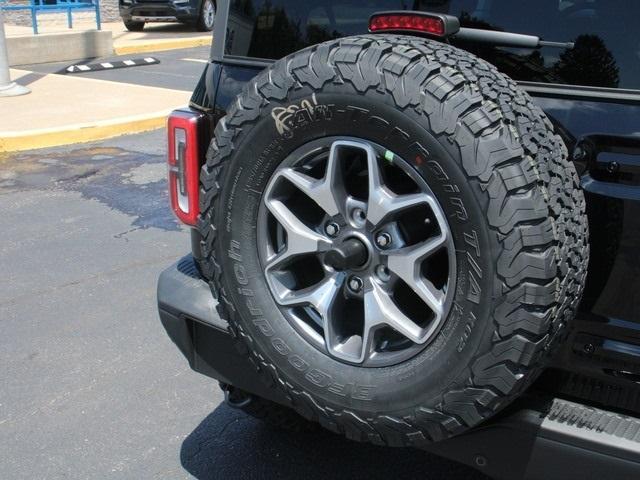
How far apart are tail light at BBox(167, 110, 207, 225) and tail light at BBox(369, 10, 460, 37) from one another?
29.8 inches

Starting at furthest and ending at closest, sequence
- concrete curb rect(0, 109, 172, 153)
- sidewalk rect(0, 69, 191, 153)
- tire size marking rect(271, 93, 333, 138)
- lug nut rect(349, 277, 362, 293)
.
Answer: sidewalk rect(0, 69, 191, 153) → concrete curb rect(0, 109, 172, 153) → lug nut rect(349, 277, 362, 293) → tire size marking rect(271, 93, 333, 138)

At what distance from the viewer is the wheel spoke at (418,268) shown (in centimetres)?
192

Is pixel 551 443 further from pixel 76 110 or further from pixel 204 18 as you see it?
pixel 204 18

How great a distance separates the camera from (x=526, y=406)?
2.04 metres

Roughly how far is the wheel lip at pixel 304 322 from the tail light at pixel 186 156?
47 cm

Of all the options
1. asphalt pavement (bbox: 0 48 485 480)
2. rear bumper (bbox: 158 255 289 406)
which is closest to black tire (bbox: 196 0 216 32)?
asphalt pavement (bbox: 0 48 485 480)

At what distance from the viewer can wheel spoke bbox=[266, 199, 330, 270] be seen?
216 cm

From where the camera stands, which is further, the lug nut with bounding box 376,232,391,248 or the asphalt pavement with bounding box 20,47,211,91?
the asphalt pavement with bounding box 20,47,211,91

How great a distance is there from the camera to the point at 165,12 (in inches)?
703

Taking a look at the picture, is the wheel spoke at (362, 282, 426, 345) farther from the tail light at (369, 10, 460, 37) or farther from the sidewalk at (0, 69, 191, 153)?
the sidewalk at (0, 69, 191, 153)

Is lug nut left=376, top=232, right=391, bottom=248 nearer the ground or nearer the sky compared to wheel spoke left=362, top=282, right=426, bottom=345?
nearer the sky

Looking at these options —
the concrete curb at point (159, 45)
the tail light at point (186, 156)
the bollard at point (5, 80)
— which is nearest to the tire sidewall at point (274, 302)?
the tail light at point (186, 156)

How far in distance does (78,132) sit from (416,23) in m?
6.92

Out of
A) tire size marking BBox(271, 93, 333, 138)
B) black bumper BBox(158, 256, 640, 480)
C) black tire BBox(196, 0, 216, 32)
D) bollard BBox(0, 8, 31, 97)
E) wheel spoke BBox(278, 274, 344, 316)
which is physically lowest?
black tire BBox(196, 0, 216, 32)
